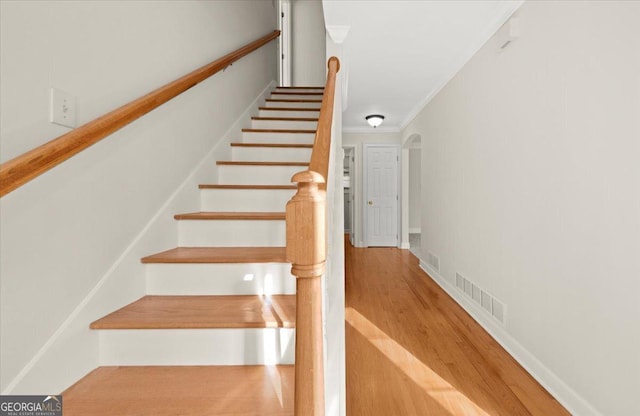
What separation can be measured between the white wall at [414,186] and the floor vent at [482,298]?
18.9 feet

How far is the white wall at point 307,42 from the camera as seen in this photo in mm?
5645

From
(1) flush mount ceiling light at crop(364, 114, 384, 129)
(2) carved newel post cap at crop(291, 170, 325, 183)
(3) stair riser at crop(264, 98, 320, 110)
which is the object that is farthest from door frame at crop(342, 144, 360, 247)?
(2) carved newel post cap at crop(291, 170, 325, 183)

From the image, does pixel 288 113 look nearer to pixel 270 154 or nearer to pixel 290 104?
pixel 290 104

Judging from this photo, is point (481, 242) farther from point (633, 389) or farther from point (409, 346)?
point (633, 389)

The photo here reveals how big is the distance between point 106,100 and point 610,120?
→ 88.0 inches

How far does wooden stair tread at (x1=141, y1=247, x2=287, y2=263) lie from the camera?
1531mm

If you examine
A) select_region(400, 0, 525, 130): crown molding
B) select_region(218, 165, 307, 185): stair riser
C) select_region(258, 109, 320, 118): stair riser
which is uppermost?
select_region(400, 0, 525, 130): crown molding

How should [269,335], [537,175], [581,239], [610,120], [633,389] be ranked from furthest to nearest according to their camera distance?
[537,175] < [581,239] < [610,120] < [633,389] < [269,335]

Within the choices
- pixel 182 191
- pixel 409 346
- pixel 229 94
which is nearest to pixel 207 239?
pixel 182 191

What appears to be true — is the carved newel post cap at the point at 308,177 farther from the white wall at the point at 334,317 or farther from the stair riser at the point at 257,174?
the stair riser at the point at 257,174

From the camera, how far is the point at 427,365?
2.22 meters

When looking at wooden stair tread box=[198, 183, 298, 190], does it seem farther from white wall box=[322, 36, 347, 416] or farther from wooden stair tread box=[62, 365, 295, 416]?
wooden stair tread box=[62, 365, 295, 416]

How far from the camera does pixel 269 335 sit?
126 centimetres

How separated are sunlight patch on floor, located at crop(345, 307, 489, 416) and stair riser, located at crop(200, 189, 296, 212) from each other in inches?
52.1
